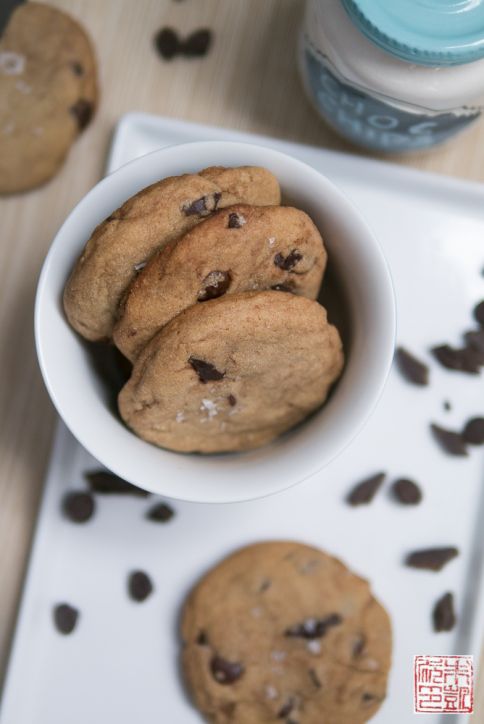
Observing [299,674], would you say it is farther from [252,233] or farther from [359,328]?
[252,233]

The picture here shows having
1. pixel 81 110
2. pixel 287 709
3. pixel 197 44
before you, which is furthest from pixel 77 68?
pixel 287 709

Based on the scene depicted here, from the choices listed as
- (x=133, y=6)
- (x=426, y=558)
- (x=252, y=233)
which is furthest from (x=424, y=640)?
(x=133, y=6)

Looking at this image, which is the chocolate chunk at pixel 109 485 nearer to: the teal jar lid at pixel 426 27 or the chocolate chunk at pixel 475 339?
the chocolate chunk at pixel 475 339

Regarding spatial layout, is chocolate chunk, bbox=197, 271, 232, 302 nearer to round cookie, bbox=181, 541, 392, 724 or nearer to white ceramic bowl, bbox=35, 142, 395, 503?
white ceramic bowl, bbox=35, 142, 395, 503

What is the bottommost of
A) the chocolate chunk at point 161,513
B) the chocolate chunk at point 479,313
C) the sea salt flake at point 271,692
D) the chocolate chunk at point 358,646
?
the sea salt flake at point 271,692

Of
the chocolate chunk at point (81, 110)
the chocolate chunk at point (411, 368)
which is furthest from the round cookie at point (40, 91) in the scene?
the chocolate chunk at point (411, 368)

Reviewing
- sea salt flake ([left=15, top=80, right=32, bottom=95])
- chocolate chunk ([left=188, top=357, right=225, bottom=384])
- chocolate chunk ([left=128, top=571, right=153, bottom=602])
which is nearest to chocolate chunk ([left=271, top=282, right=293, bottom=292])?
chocolate chunk ([left=188, top=357, right=225, bottom=384])
